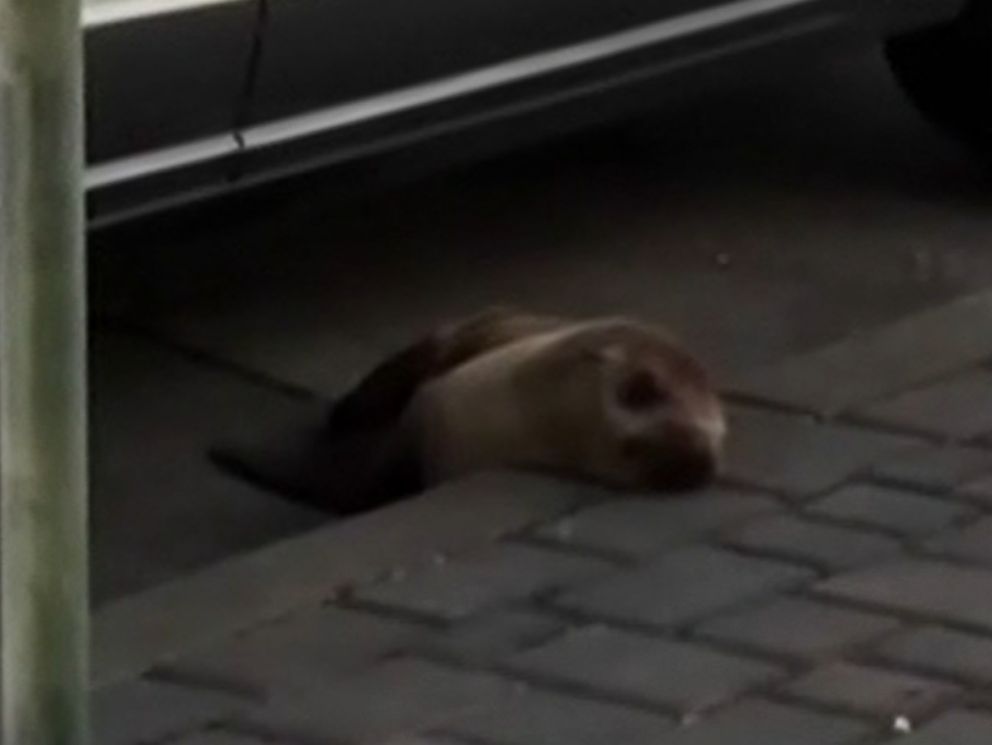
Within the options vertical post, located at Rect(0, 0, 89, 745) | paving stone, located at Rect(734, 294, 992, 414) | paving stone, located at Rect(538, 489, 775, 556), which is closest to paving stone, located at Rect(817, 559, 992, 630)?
paving stone, located at Rect(538, 489, 775, 556)

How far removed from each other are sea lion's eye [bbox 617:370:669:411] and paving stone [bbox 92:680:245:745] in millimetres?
990

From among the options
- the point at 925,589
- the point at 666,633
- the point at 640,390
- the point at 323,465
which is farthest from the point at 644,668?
the point at 323,465

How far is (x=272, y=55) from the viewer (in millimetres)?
5129

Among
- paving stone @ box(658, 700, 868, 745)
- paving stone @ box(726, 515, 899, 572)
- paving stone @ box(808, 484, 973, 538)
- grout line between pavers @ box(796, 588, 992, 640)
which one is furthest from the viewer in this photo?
paving stone @ box(808, 484, 973, 538)

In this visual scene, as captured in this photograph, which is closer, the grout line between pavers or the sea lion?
the grout line between pavers

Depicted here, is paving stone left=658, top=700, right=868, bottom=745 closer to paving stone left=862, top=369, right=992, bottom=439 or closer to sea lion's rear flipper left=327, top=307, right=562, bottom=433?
paving stone left=862, top=369, right=992, bottom=439

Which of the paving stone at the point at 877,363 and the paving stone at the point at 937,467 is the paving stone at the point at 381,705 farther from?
the paving stone at the point at 877,363

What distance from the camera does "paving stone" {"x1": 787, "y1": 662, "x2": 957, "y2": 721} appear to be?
4.12 m

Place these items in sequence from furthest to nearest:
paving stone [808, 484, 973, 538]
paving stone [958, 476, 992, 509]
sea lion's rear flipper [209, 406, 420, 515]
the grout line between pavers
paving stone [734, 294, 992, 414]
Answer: paving stone [734, 294, 992, 414]
sea lion's rear flipper [209, 406, 420, 515]
paving stone [958, 476, 992, 509]
paving stone [808, 484, 973, 538]
the grout line between pavers

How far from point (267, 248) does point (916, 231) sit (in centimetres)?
130

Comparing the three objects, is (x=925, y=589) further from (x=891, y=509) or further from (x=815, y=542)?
(x=891, y=509)

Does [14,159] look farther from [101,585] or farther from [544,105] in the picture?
[544,105]

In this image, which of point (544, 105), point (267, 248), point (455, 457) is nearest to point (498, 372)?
point (455, 457)

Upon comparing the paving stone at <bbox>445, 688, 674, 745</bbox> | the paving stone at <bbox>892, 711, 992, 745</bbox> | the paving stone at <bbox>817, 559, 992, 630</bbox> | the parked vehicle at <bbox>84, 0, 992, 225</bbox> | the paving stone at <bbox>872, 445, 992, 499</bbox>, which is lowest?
the paving stone at <bbox>892, 711, 992, 745</bbox>
